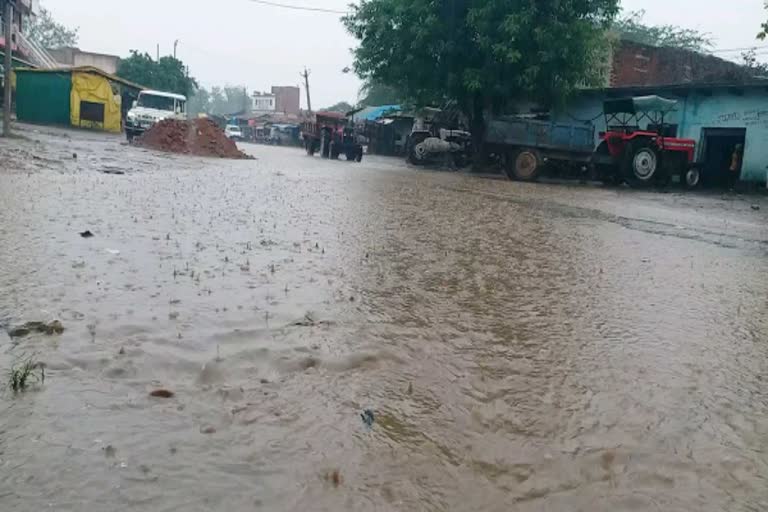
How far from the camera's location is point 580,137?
1955cm

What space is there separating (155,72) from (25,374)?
48.6 meters

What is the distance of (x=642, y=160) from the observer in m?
18.4

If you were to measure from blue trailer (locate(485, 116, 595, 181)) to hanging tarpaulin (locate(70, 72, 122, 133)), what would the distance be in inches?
864

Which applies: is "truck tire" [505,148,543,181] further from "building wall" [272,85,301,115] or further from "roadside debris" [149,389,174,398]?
"building wall" [272,85,301,115]

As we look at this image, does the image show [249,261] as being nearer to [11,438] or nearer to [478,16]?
[11,438]

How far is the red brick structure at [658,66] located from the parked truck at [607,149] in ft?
37.5

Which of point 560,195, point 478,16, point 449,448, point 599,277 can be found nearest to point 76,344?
point 449,448

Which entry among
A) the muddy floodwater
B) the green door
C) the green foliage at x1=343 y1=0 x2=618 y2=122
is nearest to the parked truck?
the green foliage at x1=343 y1=0 x2=618 y2=122

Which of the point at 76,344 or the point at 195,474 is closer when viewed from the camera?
the point at 195,474

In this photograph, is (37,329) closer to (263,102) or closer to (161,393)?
(161,393)

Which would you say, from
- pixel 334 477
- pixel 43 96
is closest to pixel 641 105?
pixel 334 477

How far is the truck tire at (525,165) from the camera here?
19406 mm

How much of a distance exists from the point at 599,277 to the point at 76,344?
4.34 meters

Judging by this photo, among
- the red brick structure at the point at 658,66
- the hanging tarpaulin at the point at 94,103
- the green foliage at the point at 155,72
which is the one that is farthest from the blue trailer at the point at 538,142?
the green foliage at the point at 155,72
